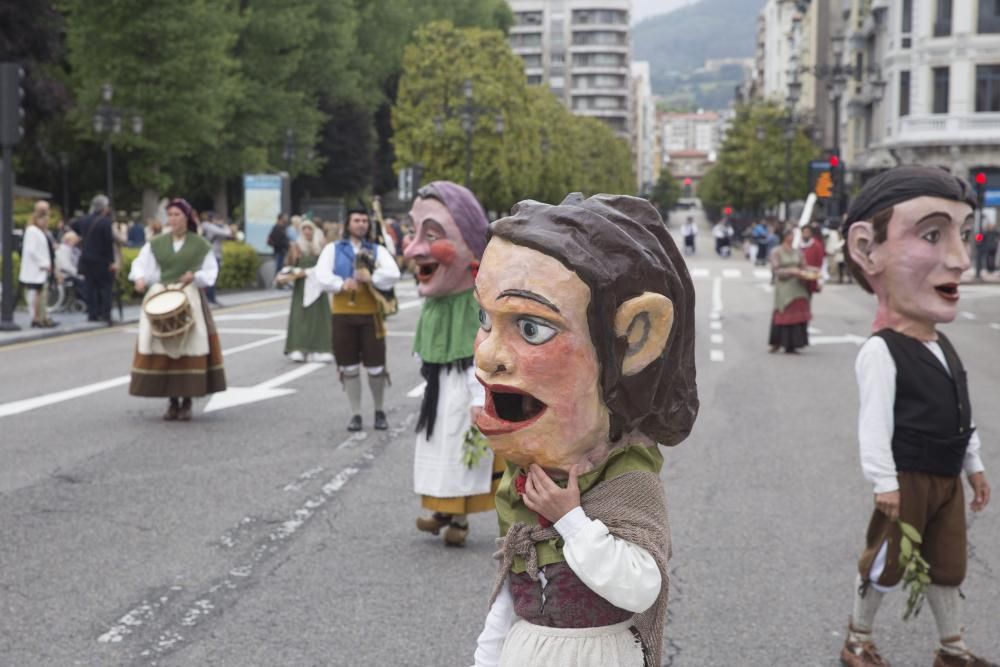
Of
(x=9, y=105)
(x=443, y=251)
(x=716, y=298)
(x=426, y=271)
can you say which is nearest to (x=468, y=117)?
(x=716, y=298)

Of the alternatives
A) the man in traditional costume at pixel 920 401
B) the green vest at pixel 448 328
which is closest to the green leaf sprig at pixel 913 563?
the man in traditional costume at pixel 920 401

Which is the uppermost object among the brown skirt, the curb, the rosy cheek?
the rosy cheek

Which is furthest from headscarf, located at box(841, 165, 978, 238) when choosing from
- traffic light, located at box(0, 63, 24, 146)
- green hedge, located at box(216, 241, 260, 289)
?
green hedge, located at box(216, 241, 260, 289)

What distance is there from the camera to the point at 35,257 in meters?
19.2

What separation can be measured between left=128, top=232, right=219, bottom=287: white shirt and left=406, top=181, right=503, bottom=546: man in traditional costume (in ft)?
14.1

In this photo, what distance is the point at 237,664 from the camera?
16.8ft

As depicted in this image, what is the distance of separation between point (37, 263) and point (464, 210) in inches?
543

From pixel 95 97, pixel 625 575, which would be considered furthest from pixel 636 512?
pixel 95 97

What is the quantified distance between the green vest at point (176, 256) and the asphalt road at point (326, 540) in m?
1.27

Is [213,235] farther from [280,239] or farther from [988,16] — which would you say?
[988,16]

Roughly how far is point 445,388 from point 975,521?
10.8 feet

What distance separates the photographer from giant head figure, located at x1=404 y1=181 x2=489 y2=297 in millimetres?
6977

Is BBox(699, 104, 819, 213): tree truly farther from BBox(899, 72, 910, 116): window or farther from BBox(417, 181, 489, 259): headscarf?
BBox(417, 181, 489, 259): headscarf

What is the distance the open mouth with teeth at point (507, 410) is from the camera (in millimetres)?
2997
